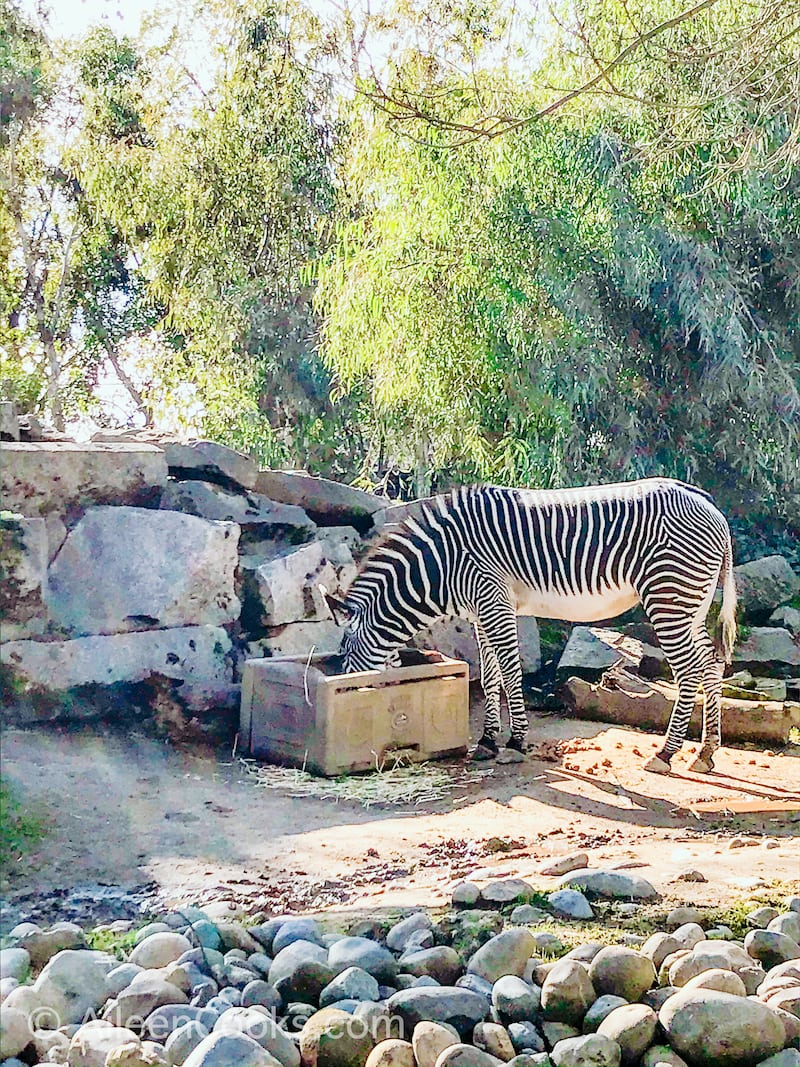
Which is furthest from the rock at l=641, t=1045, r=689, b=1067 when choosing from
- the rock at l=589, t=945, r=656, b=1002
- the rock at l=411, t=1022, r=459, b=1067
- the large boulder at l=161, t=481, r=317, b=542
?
the large boulder at l=161, t=481, r=317, b=542

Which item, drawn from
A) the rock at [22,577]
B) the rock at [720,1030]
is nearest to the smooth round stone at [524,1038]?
the rock at [720,1030]

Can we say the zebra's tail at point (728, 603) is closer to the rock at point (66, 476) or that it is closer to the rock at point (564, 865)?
the rock at point (564, 865)

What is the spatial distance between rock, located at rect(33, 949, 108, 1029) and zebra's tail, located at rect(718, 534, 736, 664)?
11.3ft

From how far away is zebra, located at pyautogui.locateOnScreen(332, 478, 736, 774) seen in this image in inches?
176

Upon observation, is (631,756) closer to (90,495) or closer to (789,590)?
(789,590)

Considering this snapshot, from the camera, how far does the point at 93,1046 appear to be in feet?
6.11

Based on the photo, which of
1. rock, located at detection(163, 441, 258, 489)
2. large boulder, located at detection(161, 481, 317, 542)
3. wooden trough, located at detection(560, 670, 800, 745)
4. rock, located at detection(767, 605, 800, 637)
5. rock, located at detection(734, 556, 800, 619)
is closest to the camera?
rock, located at detection(163, 441, 258, 489)

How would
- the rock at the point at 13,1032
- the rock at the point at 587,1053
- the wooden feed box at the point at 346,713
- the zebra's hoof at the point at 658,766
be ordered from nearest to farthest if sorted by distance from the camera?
the rock at the point at 13,1032
the rock at the point at 587,1053
the wooden feed box at the point at 346,713
the zebra's hoof at the point at 658,766

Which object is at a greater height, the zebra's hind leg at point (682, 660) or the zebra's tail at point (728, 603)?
the zebra's tail at point (728, 603)

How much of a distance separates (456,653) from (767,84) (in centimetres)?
263

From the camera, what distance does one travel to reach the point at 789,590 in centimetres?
546

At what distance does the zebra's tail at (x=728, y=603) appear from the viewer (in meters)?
4.78

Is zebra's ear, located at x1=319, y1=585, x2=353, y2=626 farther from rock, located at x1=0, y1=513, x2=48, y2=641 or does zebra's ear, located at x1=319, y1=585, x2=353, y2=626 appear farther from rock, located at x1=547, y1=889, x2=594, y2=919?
rock, located at x1=0, y1=513, x2=48, y2=641

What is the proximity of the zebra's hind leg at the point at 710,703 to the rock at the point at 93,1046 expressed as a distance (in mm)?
2897
